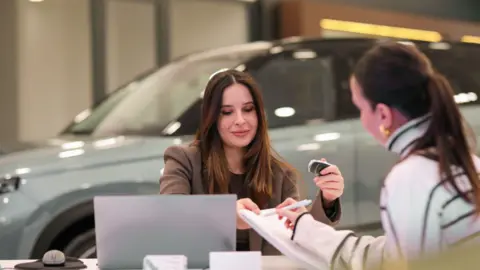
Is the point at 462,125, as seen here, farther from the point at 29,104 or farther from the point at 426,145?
the point at 29,104

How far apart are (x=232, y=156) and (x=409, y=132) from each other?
1.40m

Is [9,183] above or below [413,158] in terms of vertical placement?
below

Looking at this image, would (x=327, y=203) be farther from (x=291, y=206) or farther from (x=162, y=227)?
(x=162, y=227)

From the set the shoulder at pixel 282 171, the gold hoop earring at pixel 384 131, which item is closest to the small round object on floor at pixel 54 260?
the shoulder at pixel 282 171

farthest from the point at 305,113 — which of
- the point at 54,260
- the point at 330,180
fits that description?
the point at 54,260

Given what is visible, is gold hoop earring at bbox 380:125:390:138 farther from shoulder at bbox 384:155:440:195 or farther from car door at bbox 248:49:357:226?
car door at bbox 248:49:357:226

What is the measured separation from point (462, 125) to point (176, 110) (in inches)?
121

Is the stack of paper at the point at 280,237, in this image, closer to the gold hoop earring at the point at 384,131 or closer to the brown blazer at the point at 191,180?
the gold hoop earring at the point at 384,131

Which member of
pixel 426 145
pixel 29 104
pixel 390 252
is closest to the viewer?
pixel 390 252

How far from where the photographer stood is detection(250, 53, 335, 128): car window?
183 inches

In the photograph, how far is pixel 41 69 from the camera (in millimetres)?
8367

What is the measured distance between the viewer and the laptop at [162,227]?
2.06 metres

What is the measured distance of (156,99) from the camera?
4773mm

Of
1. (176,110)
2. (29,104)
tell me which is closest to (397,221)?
(176,110)
